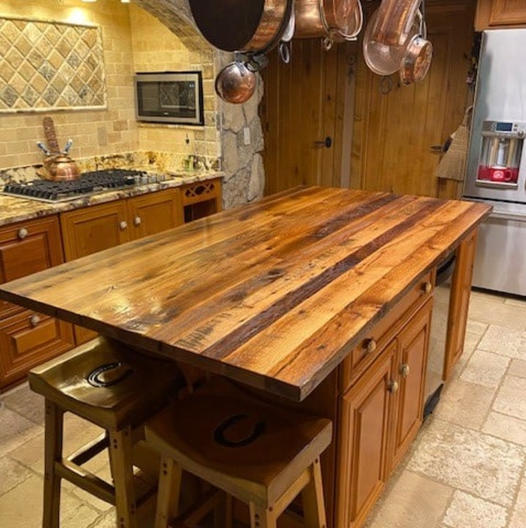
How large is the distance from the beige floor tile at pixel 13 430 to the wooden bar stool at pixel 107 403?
71 centimetres

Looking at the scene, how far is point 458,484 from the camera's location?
2.13 metres

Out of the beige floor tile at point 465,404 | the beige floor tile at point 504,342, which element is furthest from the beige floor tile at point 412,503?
the beige floor tile at point 504,342

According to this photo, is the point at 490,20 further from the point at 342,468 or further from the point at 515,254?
the point at 342,468

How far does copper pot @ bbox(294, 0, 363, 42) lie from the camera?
2.02 metres

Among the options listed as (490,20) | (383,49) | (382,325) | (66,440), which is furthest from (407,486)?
(490,20)

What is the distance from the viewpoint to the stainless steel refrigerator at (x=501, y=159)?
349 centimetres

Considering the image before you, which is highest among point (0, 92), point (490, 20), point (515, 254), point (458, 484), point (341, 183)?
point (490, 20)

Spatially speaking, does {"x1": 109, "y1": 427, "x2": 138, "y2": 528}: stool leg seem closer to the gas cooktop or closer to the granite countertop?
the granite countertop

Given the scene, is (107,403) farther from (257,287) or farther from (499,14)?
(499,14)

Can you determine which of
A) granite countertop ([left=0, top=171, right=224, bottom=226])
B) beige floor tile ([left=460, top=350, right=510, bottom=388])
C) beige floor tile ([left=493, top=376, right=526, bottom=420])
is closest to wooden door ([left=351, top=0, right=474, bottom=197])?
beige floor tile ([left=460, top=350, right=510, bottom=388])

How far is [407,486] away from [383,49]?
1.95 meters

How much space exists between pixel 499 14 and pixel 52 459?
360cm

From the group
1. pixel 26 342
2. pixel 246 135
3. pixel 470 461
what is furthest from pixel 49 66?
pixel 470 461

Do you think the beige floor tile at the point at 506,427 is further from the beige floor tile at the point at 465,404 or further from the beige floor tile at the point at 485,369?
the beige floor tile at the point at 485,369
